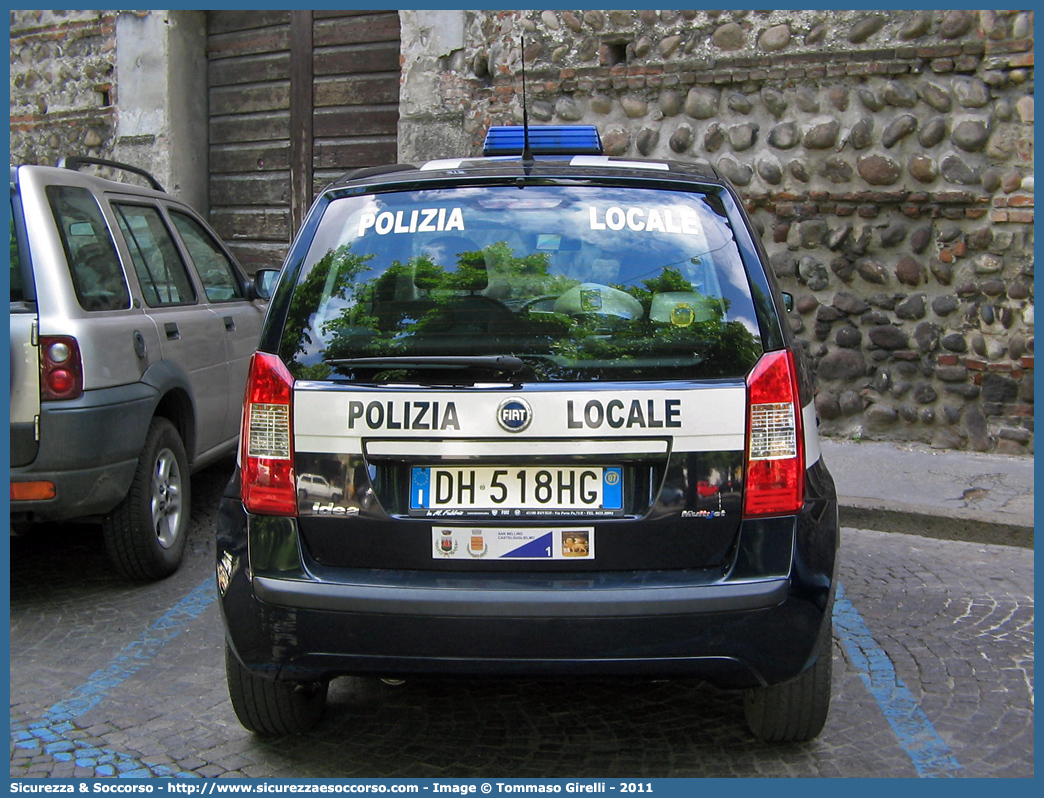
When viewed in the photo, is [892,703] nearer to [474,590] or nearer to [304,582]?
[474,590]

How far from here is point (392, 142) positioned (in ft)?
33.1

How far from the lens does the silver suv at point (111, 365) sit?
4.23m

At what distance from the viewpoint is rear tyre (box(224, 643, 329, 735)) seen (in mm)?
3195

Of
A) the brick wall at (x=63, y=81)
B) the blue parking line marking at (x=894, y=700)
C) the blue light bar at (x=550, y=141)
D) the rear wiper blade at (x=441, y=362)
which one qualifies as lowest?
the blue parking line marking at (x=894, y=700)

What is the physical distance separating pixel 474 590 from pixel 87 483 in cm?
226

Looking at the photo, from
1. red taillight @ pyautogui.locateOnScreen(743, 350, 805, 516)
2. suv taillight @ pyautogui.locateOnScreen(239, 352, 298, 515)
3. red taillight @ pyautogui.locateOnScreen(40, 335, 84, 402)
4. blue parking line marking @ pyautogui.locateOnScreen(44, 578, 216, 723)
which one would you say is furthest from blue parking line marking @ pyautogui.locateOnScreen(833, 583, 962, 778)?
red taillight @ pyautogui.locateOnScreen(40, 335, 84, 402)

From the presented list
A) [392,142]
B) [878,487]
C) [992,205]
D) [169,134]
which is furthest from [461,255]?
[169,134]

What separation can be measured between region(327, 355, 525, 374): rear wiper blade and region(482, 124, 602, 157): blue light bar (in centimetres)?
177

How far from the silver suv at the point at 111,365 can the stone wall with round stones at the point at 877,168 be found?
4.05m

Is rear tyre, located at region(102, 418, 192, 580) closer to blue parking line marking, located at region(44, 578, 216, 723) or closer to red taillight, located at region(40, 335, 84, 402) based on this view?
blue parking line marking, located at region(44, 578, 216, 723)

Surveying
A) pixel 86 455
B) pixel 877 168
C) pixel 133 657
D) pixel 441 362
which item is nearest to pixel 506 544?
pixel 441 362

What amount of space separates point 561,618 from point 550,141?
2.60 metres

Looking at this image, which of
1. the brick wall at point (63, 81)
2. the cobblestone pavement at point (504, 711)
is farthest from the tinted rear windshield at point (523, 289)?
the brick wall at point (63, 81)

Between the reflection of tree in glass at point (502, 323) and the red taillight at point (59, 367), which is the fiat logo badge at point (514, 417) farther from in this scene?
the red taillight at point (59, 367)
